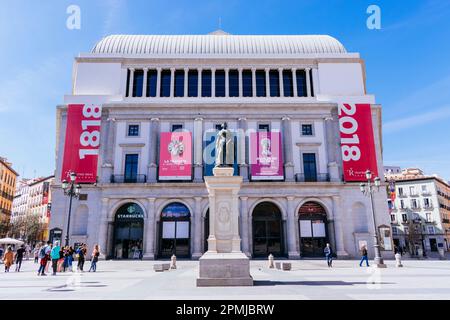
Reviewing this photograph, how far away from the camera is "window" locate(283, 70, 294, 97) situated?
37.5 metres

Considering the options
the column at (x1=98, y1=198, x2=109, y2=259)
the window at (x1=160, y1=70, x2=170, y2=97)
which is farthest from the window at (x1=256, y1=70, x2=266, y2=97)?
the column at (x1=98, y1=198, x2=109, y2=259)

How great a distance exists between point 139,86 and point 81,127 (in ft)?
26.8

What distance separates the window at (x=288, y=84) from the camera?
3750 cm

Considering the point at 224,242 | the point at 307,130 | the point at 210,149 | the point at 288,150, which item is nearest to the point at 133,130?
the point at 210,149

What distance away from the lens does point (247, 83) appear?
124 ft

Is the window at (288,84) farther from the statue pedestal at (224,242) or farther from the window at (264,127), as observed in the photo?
the statue pedestal at (224,242)

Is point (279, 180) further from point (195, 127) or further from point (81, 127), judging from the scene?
point (81, 127)

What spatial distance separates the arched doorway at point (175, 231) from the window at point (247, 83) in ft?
49.3

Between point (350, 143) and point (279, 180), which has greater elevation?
point (350, 143)

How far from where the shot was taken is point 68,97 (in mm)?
34719

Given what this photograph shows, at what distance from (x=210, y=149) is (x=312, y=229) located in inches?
523

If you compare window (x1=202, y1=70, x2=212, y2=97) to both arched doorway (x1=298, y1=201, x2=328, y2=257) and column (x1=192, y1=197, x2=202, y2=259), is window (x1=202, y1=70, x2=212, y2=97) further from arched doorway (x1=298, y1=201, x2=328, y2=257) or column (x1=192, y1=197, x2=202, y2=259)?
arched doorway (x1=298, y1=201, x2=328, y2=257)

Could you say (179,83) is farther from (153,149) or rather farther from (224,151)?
(224,151)
